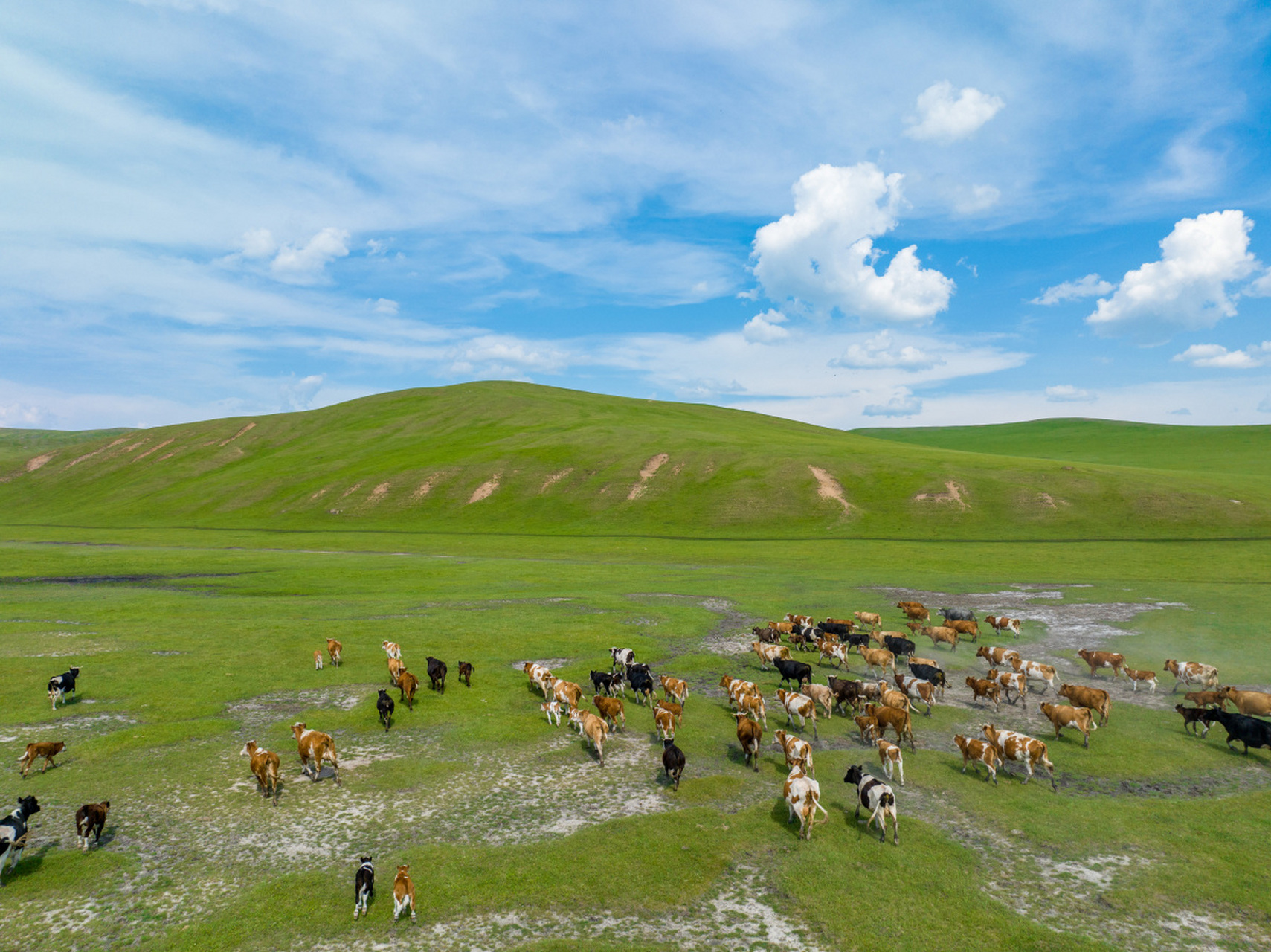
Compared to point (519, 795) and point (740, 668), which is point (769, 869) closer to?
point (519, 795)

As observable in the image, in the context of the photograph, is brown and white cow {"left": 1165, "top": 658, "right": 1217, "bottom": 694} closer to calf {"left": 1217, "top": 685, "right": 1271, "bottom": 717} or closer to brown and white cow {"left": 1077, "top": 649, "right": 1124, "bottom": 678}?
brown and white cow {"left": 1077, "top": 649, "right": 1124, "bottom": 678}

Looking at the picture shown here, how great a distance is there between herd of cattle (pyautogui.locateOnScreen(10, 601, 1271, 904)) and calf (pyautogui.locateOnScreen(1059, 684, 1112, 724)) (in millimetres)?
38

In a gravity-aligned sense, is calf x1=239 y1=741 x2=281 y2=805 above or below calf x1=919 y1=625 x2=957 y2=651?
above

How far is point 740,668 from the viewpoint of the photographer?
27641mm

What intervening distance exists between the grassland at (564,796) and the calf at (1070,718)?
0.79m

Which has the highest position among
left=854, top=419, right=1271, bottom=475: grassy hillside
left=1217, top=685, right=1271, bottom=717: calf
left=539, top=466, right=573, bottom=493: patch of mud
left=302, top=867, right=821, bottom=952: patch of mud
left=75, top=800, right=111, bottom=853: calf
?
left=854, top=419, right=1271, bottom=475: grassy hillside

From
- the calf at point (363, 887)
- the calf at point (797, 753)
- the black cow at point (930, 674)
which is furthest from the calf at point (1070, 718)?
the calf at point (363, 887)

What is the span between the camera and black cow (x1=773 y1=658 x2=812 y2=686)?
23969 millimetres

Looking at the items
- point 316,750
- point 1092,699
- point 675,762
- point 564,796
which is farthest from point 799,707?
point 316,750

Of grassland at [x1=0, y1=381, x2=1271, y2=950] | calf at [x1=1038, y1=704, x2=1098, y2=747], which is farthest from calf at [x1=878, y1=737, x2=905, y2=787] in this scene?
calf at [x1=1038, y1=704, x2=1098, y2=747]

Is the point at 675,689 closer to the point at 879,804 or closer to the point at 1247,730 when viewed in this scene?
the point at 879,804

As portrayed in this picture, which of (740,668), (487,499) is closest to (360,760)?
(740,668)

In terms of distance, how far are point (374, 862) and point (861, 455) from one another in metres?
105

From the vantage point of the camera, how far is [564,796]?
15688mm
